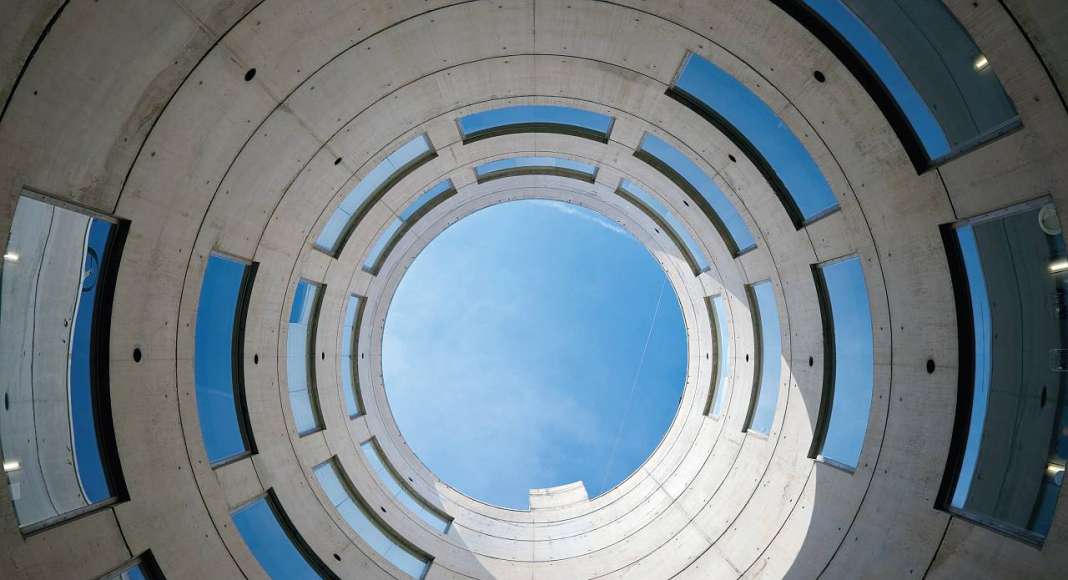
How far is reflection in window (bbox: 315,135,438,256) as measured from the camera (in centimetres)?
1192

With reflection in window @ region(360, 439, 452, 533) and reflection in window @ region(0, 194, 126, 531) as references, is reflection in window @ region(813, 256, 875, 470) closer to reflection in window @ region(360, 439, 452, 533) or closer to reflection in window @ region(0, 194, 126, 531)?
reflection in window @ region(0, 194, 126, 531)

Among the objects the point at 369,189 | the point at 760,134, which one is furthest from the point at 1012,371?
the point at 369,189

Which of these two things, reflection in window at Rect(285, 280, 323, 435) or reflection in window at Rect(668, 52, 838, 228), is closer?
reflection in window at Rect(668, 52, 838, 228)

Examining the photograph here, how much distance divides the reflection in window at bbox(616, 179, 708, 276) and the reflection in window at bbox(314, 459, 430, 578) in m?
11.2

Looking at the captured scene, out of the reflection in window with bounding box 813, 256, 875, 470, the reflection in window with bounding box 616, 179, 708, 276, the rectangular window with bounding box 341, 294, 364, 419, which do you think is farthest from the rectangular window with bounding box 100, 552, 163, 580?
the reflection in window with bounding box 616, 179, 708, 276

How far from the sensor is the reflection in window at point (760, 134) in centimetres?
889

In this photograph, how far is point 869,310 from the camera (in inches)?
339

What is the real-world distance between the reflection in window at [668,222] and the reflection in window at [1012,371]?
7.79 meters

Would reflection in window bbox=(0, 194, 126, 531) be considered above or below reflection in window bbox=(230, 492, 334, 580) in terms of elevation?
above

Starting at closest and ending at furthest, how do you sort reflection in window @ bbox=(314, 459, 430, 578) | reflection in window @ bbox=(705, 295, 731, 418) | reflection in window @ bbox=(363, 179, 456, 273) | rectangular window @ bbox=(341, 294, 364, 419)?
reflection in window @ bbox=(314, 459, 430, 578) → reflection in window @ bbox=(363, 179, 456, 273) → reflection in window @ bbox=(705, 295, 731, 418) → rectangular window @ bbox=(341, 294, 364, 419)

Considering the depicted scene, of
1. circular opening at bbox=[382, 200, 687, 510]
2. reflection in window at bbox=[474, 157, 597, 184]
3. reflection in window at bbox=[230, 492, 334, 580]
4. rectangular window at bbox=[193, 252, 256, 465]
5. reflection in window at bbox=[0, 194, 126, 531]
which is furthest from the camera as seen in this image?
circular opening at bbox=[382, 200, 687, 510]

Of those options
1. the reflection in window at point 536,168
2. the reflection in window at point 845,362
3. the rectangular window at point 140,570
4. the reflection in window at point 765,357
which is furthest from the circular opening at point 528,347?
the rectangular window at point 140,570

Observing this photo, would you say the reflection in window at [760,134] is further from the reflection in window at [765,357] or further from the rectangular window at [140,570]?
the rectangular window at [140,570]

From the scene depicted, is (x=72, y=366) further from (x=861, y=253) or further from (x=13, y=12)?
(x=861, y=253)
